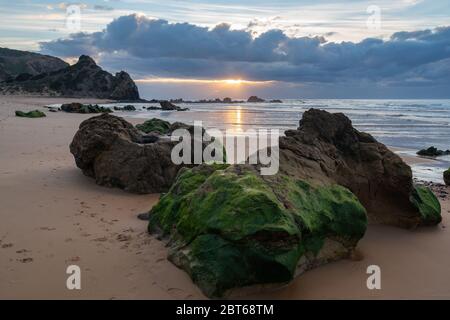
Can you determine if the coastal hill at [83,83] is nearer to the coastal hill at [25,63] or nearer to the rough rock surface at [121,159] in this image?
the coastal hill at [25,63]

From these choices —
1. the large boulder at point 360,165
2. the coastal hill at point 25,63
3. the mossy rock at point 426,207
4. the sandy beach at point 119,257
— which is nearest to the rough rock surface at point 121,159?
the sandy beach at point 119,257

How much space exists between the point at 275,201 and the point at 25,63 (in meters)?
155

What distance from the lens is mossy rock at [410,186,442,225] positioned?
6.81 m

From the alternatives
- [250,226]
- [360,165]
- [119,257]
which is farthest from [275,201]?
[360,165]

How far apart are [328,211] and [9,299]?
3.42 metres

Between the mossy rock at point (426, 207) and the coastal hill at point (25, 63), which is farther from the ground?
the coastal hill at point (25, 63)

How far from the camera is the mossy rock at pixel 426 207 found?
22.4 feet

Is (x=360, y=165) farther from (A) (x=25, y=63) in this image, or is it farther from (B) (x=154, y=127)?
(A) (x=25, y=63)

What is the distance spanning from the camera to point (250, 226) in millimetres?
4320

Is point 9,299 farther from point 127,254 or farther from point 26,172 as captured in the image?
point 26,172

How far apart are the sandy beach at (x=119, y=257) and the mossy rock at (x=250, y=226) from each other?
0.61ft
